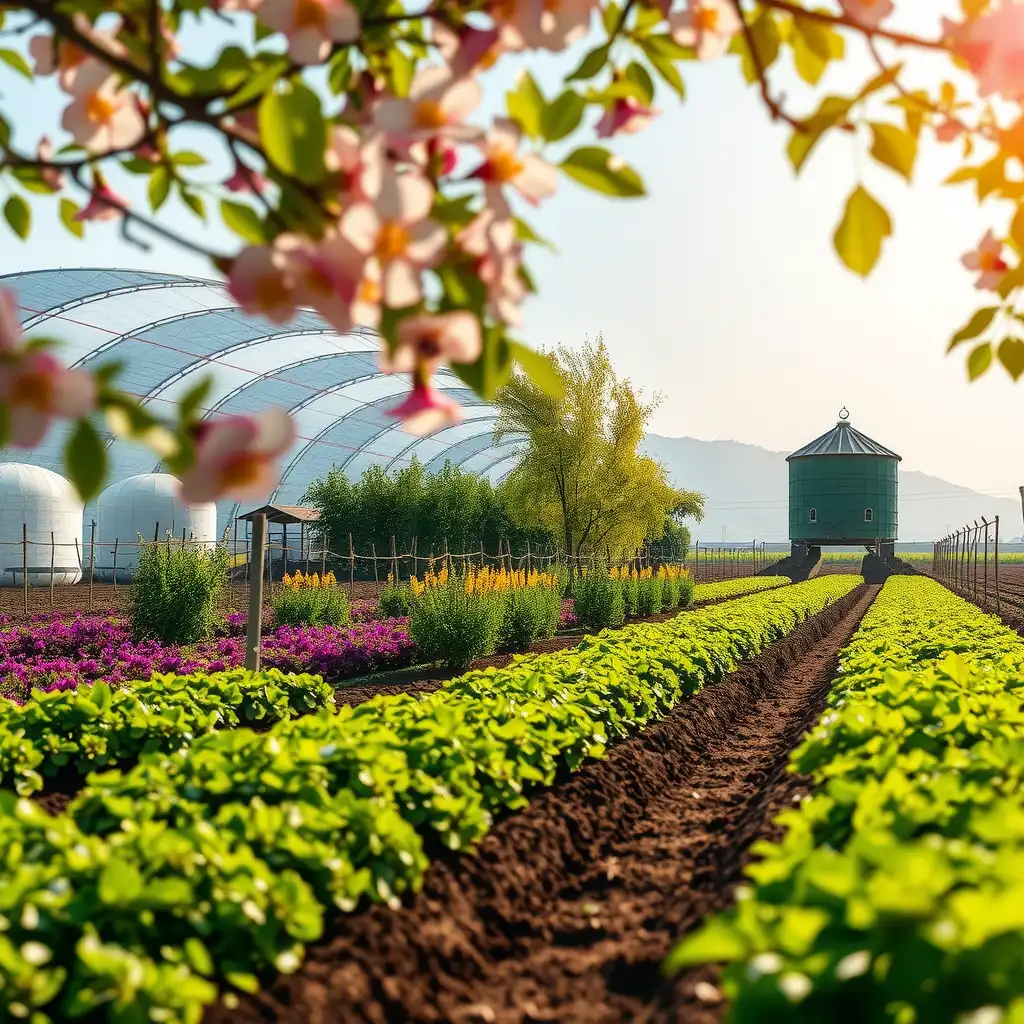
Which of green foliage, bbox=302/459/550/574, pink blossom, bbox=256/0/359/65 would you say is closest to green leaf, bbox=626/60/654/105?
pink blossom, bbox=256/0/359/65

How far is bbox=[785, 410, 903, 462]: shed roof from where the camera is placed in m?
48.6

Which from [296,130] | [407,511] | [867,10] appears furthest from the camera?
[407,511]

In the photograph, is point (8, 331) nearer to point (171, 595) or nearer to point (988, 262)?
point (988, 262)

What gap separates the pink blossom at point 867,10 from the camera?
154cm

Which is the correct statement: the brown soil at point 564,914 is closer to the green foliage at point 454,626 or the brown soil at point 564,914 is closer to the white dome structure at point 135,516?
the green foliage at point 454,626

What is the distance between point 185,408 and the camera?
117 cm

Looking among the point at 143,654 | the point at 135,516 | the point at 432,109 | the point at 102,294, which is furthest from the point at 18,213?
the point at 135,516

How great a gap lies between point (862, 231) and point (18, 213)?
1.83m

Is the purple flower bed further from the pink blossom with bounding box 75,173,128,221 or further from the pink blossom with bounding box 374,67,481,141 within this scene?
the pink blossom with bounding box 374,67,481,141

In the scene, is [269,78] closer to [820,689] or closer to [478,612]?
[820,689]

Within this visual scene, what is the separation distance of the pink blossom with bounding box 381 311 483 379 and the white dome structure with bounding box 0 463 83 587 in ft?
90.3

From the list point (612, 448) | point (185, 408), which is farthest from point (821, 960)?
point (612, 448)

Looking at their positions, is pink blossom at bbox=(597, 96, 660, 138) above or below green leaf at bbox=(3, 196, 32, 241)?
above

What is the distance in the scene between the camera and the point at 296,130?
1227 millimetres
